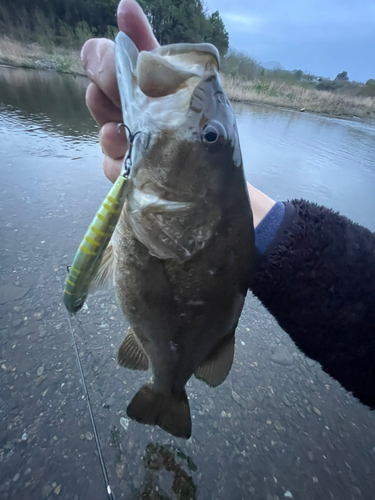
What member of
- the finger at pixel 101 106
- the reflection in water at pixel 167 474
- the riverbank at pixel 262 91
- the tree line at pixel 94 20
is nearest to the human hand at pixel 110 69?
the finger at pixel 101 106

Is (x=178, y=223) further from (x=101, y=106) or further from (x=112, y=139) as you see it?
(x=101, y=106)

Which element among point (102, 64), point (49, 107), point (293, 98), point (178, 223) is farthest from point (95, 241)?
point (293, 98)

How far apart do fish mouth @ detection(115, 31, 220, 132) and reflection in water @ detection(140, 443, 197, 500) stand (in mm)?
1523

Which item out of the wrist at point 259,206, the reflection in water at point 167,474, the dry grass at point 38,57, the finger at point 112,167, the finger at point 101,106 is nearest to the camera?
the reflection in water at point 167,474

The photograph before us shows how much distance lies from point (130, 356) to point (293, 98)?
771 inches

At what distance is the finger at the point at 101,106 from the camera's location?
144 cm

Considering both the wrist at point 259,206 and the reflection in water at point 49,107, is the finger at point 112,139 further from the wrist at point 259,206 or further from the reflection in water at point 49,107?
the reflection in water at point 49,107

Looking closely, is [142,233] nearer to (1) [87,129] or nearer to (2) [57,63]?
(1) [87,129]

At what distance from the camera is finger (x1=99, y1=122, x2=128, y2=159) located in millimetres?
1503

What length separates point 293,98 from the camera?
56.5 ft

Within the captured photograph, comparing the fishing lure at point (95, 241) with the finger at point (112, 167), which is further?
the finger at point (112, 167)

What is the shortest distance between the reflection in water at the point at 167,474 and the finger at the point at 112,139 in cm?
155

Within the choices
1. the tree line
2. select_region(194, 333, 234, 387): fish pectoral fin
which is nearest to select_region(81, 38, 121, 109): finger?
select_region(194, 333, 234, 387): fish pectoral fin

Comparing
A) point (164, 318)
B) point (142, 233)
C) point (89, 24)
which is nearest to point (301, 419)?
point (164, 318)
